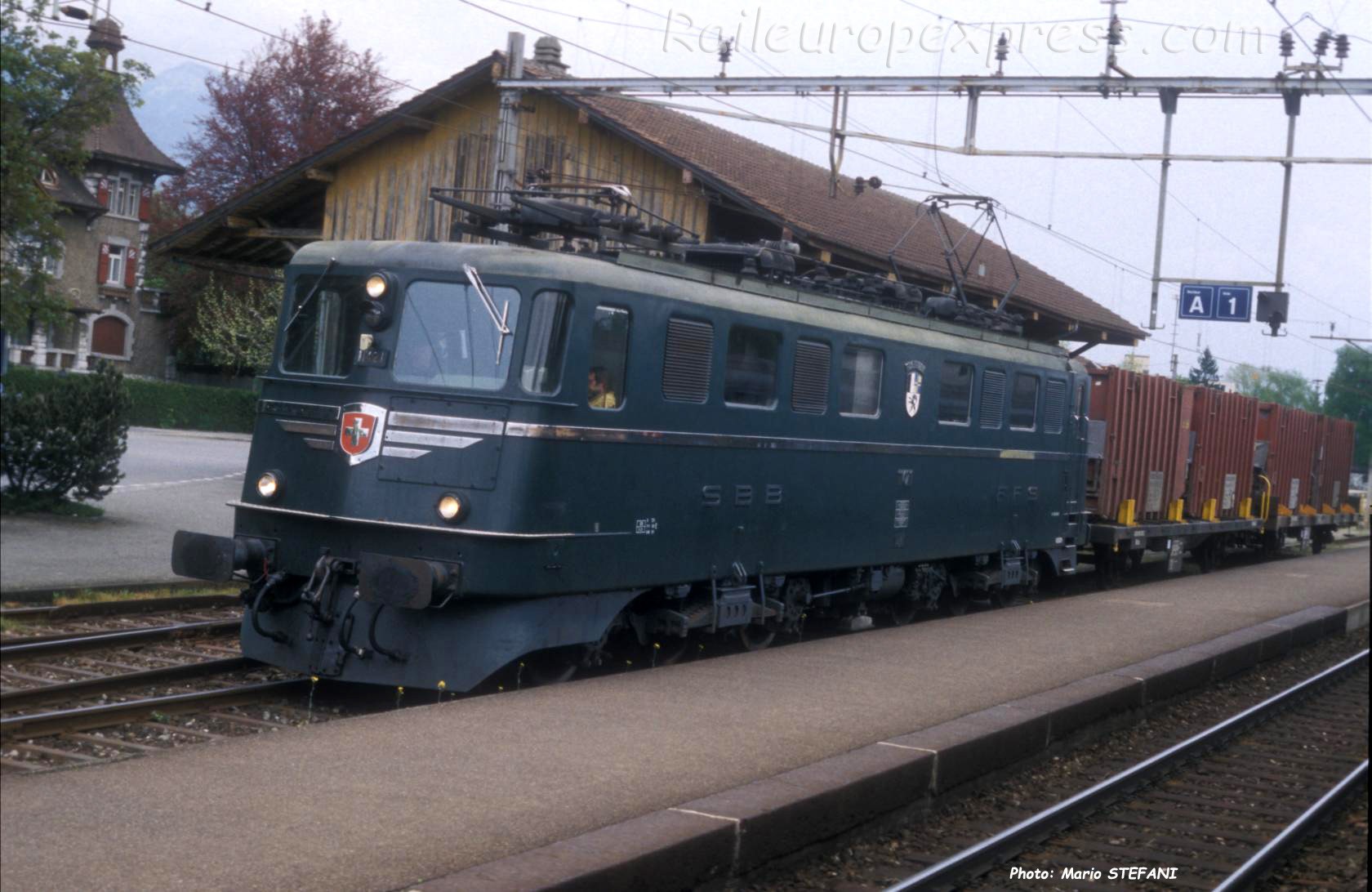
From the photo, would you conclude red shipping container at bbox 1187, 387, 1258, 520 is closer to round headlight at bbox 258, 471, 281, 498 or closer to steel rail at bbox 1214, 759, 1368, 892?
steel rail at bbox 1214, 759, 1368, 892

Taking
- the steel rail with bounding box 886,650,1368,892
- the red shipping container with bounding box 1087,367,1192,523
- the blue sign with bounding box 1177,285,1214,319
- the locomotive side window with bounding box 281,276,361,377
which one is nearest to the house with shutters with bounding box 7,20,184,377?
the blue sign with bounding box 1177,285,1214,319

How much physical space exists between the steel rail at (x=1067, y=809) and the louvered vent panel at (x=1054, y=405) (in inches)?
198

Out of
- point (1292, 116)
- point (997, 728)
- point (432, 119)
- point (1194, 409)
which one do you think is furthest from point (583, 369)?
point (1194, 409)

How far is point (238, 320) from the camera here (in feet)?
128

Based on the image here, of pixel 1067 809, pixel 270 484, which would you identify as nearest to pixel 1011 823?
pixel 1067 809

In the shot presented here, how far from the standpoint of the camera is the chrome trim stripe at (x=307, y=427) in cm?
945

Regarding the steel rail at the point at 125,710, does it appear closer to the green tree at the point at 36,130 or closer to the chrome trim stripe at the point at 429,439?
the chrome trim stripe at the point at 429,439

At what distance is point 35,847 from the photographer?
5.47 metres

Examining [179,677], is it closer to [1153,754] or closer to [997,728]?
[997,728]

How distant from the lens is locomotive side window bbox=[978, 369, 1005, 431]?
48.2 feet

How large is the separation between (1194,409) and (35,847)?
2015 centimetres

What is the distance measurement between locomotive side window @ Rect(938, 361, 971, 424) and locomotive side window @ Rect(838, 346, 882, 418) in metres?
1.32

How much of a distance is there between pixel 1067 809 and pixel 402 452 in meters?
4.54

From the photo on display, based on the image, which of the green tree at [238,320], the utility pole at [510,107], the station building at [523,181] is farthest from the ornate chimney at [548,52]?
the green tree at [238,320]
